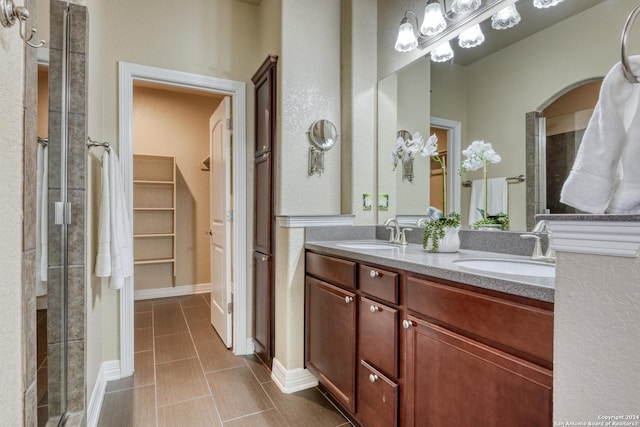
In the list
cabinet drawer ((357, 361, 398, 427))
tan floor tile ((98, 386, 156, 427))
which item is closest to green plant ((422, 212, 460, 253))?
cabinet drawer ((357, 361, 398, 427))

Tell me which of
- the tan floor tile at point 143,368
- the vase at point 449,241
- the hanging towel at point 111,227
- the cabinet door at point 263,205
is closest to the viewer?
the vase at point 449,241

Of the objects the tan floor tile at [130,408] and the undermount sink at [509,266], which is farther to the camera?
the tan floor tile at [130,408]

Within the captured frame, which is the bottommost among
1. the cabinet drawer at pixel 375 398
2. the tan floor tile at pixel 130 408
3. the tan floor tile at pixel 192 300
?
the tan floor tile at pixel 130 408

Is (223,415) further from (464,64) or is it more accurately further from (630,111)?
(464,64)

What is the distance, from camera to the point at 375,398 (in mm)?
1460

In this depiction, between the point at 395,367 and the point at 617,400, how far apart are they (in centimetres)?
81

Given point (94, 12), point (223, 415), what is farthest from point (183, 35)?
point (223, 415)

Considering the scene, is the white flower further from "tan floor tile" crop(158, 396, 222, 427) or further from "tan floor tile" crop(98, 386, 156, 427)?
"tan floor tile" crop(98, 386, 156, 427)

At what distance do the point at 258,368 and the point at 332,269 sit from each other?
1127mm

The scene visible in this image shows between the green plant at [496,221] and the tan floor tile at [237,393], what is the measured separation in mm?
1567

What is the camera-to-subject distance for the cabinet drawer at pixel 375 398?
1.34 m

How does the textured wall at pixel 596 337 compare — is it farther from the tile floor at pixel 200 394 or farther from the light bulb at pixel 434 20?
the light bulb at pixel 434 20

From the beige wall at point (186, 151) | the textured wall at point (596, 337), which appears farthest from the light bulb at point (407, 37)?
the beige wall at point (186, 151)

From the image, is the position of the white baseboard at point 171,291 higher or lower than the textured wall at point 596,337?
lower
